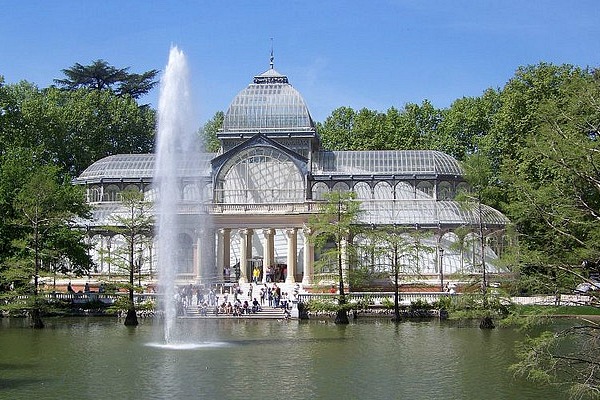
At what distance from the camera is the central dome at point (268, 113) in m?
69.4


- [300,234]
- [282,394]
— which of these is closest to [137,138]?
[300,234]

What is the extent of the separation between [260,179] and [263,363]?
3640cm

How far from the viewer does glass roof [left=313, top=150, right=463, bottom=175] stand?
68.2 m

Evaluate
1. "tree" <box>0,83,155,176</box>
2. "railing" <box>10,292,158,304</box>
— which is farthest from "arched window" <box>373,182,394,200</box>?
"tree" <box>0,83,155,176</box>

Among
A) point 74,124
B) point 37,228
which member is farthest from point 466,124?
point 37,228

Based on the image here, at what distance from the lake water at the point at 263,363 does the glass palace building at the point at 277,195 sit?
63.3ft

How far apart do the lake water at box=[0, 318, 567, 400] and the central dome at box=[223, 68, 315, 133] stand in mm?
27968

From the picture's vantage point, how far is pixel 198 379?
2697 centimetres

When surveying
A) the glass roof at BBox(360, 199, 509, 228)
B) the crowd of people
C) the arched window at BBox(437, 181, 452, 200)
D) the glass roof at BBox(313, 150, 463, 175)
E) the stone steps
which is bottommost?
the stone steps

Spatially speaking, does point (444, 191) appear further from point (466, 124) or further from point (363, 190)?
point (466, 124)

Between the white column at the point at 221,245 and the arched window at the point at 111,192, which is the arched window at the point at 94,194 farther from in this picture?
the white column at the point at 221,245

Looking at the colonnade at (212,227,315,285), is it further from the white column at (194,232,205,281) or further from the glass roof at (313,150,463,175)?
the glass roof at (313,150,463,175)

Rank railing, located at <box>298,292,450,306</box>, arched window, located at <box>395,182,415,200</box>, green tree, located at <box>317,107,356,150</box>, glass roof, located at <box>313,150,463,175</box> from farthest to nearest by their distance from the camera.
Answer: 1. green tree, located at <box>317,107,356,150</box>
2. glass roof, located at <box>313,150,463,175</box>
3. arched window, located at <box>395,182,415,200</box>
4. railing, located at <box>298,292,450,306</box>

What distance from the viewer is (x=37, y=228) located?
45.6 m
